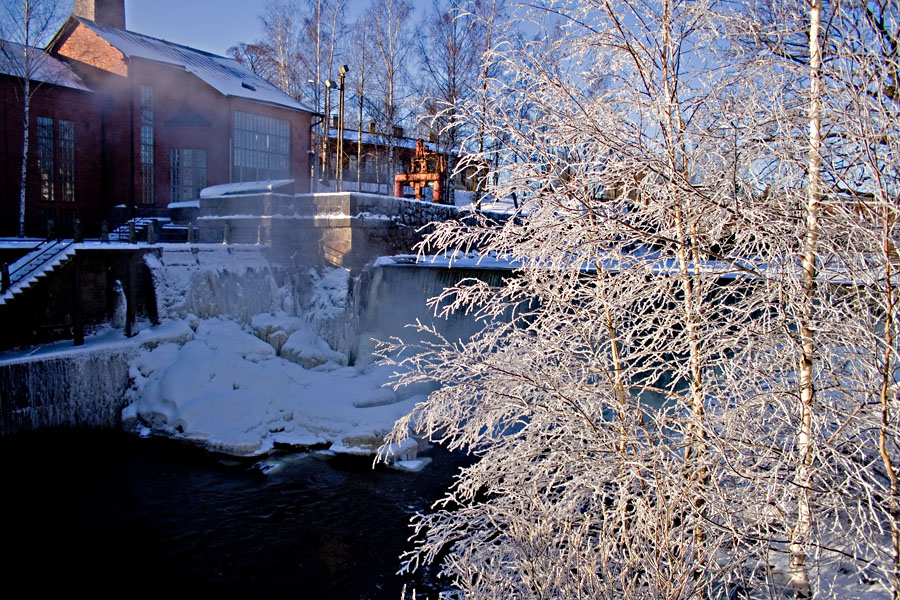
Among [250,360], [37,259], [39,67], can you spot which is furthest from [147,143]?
[250,360]

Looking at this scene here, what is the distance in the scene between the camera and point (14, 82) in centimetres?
1947

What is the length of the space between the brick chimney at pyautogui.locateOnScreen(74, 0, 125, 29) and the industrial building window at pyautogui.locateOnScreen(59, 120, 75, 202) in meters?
6.41

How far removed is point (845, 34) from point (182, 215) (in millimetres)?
22081

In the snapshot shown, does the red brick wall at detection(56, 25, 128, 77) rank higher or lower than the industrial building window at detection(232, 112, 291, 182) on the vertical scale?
higher

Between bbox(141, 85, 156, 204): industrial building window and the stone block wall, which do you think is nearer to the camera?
the stone block wall

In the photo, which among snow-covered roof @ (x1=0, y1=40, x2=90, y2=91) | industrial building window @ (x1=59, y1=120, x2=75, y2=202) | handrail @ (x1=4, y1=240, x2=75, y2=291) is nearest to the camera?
handrail @ (x1=4, y1=240, x2=75, y2=291)

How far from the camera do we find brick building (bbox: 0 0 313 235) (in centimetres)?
2197

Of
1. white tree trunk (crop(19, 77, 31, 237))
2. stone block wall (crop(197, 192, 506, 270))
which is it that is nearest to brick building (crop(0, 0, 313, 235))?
white tree trunk (crop(19, 77, 31, 237))

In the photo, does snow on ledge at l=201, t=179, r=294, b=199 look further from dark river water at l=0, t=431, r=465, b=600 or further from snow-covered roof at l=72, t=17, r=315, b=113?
dark river water at l=0, t=431, r=465, b=600

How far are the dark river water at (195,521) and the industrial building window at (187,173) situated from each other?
47.1 feet

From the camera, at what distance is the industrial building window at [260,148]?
24.5m

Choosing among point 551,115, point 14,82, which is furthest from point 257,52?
point 551,115

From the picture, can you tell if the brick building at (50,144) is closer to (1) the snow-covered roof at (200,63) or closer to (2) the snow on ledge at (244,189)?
(1) the snow-covered roof at (200,63)

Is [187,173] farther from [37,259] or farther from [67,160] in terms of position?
[37,259]
